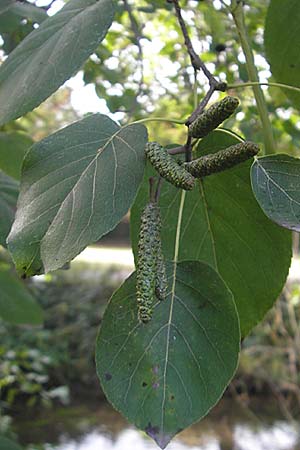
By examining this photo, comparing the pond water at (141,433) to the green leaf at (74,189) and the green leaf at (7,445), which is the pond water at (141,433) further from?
the green leaf at (74,189)

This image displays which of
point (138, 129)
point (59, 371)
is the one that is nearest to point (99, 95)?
point (138, 129)

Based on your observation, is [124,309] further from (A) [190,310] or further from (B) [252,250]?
(B) [252,250]

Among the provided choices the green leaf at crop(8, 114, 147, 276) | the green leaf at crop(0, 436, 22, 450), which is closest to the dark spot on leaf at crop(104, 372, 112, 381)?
the green leaf at crop(8, 114, 147, 276)

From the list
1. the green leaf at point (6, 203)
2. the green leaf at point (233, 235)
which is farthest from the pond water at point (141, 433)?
the green leaf at point (233, 235)

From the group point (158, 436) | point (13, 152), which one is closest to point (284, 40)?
point (158, 436)

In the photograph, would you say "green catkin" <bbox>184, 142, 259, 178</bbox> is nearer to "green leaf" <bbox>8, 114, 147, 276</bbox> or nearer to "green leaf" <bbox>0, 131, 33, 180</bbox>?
"green leaf" <bbox>8, 114, 147, 276</bbox>
